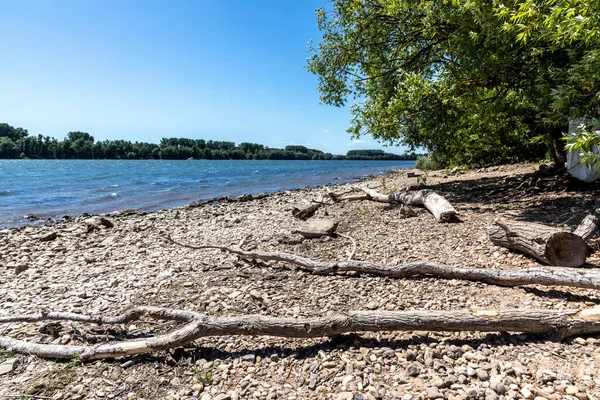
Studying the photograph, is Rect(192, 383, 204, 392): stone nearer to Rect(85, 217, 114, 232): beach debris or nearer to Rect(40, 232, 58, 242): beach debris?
Rect(40, 232, 58, 242): beach debris

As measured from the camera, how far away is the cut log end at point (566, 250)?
516cm

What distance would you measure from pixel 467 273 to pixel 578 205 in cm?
609

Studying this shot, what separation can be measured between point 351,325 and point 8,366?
4.09 m

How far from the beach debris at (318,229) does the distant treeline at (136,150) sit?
138326 mm

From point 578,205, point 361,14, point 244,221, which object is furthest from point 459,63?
point 244,221

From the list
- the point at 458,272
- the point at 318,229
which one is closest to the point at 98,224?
the point at 318,229

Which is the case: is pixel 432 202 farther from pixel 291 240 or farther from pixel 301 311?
pixel 301 311

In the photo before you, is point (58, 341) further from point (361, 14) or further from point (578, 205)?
point (361, 14)

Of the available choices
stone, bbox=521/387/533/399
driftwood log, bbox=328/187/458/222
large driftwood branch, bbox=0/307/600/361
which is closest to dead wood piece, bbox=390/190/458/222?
driftwood log, bbox=328/187/458/222

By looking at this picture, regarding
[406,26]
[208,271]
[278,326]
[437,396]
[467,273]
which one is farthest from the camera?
[406,26]

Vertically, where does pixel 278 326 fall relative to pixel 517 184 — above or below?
below

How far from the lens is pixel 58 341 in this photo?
4363 millimetres

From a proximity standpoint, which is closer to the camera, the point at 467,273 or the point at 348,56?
the point at 467,273

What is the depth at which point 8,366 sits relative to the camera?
387cm
